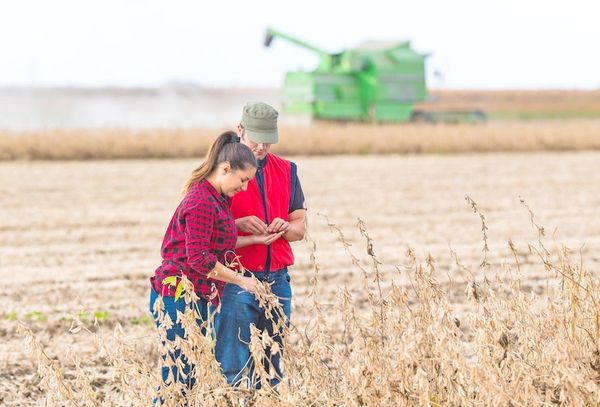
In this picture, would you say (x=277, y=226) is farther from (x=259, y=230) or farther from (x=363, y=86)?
(x=363, y=86)

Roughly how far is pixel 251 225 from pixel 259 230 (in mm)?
41

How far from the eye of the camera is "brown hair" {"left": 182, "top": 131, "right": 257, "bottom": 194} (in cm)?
404

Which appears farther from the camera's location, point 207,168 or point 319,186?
point 319,186

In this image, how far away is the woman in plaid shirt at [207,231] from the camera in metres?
4.02

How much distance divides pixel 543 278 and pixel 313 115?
20272 millimetres

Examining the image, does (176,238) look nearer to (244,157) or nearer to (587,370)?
(244,157)

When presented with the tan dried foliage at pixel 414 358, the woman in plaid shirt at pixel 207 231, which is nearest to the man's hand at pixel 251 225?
the woman in plaid shirt at pixel 207 231

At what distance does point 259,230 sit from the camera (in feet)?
14.1

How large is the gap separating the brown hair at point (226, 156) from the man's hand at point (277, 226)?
346 millimetres

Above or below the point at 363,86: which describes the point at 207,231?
below

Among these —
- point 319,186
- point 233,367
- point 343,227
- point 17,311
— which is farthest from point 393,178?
point 233,367

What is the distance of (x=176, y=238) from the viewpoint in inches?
164

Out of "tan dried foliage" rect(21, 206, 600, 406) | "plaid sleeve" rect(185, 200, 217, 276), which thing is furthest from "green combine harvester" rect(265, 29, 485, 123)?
"tan dried foliage" rect(21, 206, 600, 406)

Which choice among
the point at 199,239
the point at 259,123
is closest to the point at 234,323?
the point at 199,239
